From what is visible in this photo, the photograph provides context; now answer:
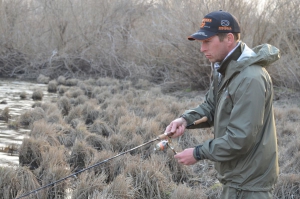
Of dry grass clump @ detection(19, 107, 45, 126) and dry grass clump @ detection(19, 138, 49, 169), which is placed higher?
dry grass clump @ detection(19, 138, 49, 169)

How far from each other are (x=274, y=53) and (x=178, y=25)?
12018mm

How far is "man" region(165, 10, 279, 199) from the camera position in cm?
275

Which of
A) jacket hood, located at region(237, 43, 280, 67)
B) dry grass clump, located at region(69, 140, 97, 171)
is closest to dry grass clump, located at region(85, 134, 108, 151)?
dry grass clump, located at region(69, 140, 97, 171)

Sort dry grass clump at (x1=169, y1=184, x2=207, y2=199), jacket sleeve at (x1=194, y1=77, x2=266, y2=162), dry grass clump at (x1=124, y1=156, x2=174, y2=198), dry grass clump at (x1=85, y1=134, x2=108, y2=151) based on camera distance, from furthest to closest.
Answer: dry grass clump at (x1=85, y1=134, x2=108, y2=151) → dry grass clump at (x1=124, y1=156, x2=174, y2=198) → dry grass clump at (x1=169, y1=184, x2=207, y2=199) → jacket sleeve at (x1=194, y1=77, x2=266, y2=162)

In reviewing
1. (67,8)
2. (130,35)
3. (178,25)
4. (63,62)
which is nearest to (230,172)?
(178,25)

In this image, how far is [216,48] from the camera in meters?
2.99

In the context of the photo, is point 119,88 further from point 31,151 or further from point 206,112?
point 206,112

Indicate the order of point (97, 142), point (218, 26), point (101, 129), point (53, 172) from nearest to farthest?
point (218, 26) < point (53, 172) < point (97, 142) < point (101, 129)

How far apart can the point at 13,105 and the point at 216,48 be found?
9652mm

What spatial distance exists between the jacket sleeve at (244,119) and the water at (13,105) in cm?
413

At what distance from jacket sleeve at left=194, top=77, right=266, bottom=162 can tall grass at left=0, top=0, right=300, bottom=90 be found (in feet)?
32.0

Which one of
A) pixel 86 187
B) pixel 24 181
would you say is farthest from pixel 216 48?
pixel 24 181

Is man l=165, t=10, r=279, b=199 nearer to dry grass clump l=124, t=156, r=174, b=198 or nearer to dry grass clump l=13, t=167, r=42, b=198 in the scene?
dry grass clump l=124, t=156, r=174, b=198

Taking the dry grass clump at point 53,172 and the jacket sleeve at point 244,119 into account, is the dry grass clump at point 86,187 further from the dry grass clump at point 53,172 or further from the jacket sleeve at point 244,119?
the jacket sleeve at point 244,119
